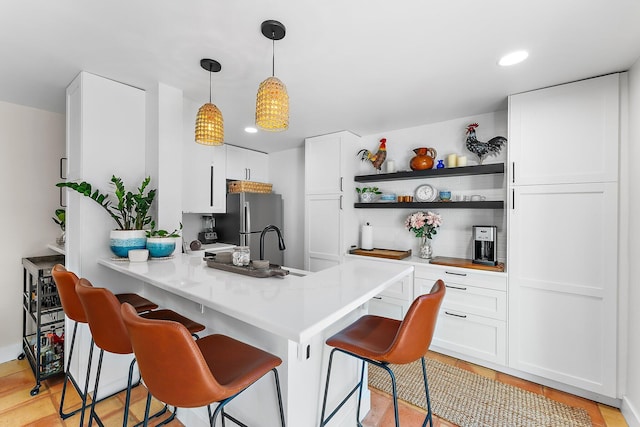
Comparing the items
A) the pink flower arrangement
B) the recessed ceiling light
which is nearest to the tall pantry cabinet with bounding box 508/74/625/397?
the recessed ceiling light

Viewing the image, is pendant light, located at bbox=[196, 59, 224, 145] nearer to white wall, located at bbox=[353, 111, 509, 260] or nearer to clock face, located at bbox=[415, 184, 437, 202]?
white wall, located at bbox=[353, 111, 509, 260]

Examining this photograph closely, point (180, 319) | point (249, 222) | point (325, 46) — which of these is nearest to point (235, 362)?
point (180, 319)

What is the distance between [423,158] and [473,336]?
68.7 inches

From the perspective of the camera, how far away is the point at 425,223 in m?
2.99

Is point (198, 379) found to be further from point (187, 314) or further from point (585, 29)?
point (585, 29)

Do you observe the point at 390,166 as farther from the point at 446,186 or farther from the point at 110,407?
the point at 110,407

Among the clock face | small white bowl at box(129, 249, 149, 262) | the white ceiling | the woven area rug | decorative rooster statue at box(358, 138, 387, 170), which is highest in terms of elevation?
the white ceiling

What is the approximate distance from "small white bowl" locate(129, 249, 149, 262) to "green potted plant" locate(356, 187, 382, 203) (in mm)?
2324

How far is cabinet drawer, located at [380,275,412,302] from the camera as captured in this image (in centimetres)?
284

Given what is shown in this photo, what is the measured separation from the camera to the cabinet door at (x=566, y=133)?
6.44ft

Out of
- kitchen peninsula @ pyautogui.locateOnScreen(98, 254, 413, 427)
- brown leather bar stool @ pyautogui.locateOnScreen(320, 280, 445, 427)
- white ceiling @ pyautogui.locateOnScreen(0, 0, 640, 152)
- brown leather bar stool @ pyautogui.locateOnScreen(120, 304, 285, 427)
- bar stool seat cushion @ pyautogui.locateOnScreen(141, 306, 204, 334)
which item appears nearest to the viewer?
brown leather bar stool @ pyautogui.locateOnScreen(120, 304, 285, 427)

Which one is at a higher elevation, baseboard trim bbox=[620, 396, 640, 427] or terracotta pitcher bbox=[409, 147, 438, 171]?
terracotta pitcher bbox=[409, 147, 438, 171]

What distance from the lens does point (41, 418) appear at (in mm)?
1818

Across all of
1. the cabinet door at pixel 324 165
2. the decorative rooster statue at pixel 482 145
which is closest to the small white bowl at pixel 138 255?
the cabinet door at pixel 324 165
